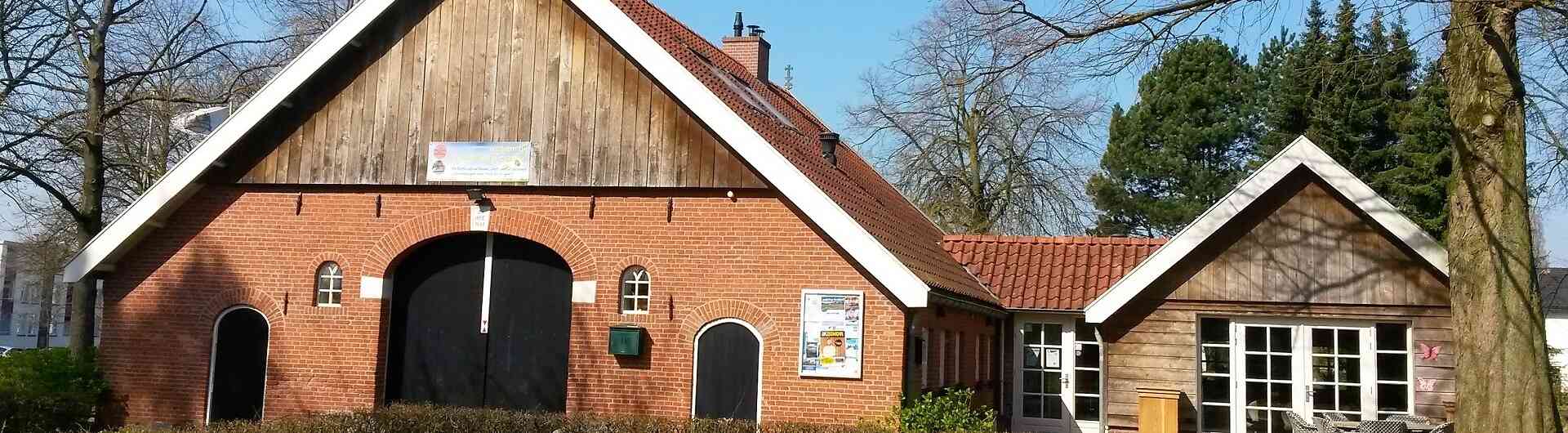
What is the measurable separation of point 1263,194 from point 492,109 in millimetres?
9042

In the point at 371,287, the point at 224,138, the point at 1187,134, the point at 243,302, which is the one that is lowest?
the point at 243,302

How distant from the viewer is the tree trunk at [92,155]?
65.8 ft

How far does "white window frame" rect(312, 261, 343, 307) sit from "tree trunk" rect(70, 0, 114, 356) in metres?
5.95

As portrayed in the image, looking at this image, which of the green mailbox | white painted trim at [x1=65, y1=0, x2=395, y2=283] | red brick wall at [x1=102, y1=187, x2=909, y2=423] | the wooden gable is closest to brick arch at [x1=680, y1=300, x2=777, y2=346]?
red brick wall at [x1=102, y1=187, x2=909, y2=423]

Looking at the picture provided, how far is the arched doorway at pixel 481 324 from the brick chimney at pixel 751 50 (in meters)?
8.10

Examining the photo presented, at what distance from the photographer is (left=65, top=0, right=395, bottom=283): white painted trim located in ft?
50.6

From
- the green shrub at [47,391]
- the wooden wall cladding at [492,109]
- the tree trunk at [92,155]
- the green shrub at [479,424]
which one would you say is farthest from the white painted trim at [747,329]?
the tree trunk at [92,155]

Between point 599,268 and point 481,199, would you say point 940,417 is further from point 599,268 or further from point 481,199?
point 481,199

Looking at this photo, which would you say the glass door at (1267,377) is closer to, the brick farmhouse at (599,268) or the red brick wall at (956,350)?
the brick farmhouse at (599,268)

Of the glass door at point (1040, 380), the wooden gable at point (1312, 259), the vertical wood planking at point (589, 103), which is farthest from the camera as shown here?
the glass door at point (1040, 380)

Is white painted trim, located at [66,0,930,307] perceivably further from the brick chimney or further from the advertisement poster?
the brick chimney

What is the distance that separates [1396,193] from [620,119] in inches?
1001

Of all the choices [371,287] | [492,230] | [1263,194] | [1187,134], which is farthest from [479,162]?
[1187,134]

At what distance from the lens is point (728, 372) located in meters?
15.1
